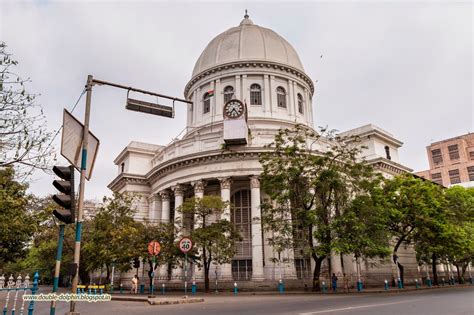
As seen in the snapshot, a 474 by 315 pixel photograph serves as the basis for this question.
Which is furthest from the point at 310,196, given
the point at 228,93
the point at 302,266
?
the point at 228,93

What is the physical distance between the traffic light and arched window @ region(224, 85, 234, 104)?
3335cm

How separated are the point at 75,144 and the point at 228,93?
32479 mm

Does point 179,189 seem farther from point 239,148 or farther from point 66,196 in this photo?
point 66,196

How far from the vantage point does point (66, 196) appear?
7.21 meters

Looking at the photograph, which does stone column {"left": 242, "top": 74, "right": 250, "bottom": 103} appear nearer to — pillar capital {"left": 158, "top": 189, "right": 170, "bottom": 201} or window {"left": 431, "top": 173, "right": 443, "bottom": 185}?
pillar capital {"left": 158, "top": 189, "right": 170, "bottom": 201}

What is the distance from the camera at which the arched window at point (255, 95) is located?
40.0m

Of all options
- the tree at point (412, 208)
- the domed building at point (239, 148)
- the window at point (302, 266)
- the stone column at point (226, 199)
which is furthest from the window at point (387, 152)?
the stone column at point (226, 199)

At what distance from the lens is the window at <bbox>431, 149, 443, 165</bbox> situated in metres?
86.3

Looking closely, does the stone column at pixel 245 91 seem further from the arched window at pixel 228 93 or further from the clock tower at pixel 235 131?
the clock tower at pixel 235 131

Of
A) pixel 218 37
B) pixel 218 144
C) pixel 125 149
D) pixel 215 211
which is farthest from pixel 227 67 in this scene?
pixel 215 211

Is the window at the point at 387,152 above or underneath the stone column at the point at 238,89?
underneath

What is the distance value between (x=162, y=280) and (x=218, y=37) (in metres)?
28.3

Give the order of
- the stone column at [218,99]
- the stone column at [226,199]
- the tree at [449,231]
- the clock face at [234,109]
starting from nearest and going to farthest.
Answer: the stone column at [226,199] → the tree at [449,231] → the clock face at [234,109] → the stone column at [218,99]

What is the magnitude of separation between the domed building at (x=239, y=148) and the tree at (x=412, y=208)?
483cm
